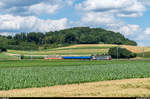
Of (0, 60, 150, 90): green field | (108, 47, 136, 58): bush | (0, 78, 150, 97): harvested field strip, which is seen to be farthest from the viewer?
(108, 47, 136, 58): bush

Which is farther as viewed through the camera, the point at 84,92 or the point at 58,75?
the point at 58,75

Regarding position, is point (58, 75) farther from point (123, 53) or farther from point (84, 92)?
point (123, 53)

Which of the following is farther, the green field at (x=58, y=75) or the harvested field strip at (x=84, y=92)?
the green field at (x=58, y=75)

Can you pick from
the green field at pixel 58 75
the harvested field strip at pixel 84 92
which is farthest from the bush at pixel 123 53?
the harvested field strip at pixel 84 92

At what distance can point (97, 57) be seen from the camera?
112m

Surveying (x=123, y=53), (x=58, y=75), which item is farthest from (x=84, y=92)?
(x=123, y=53)

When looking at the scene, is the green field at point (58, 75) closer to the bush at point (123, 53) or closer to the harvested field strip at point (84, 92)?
the harvested field strip at point (84, 92)

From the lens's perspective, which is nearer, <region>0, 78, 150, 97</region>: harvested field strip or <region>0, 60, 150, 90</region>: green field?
<region>0, 78, 150, 97</region>: harvested field strip

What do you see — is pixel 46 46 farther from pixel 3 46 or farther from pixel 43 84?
pixel 43 84

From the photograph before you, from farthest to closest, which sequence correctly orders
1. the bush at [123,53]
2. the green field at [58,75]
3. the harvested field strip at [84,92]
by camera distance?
the bush at [123,53]
the green field at [58,75]
the harvested field strip at [84,92]

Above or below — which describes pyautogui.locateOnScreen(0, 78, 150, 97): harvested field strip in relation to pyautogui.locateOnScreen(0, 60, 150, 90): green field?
above

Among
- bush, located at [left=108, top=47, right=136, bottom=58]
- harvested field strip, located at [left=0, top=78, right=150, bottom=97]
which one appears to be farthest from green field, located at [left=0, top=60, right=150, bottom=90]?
bush, located at [left=108, top=47, right=136, bottom=58]

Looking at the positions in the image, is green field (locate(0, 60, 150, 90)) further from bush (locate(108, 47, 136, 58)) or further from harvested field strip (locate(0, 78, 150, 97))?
bush (locate(108, 47, 136, 58))

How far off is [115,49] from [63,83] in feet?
320
